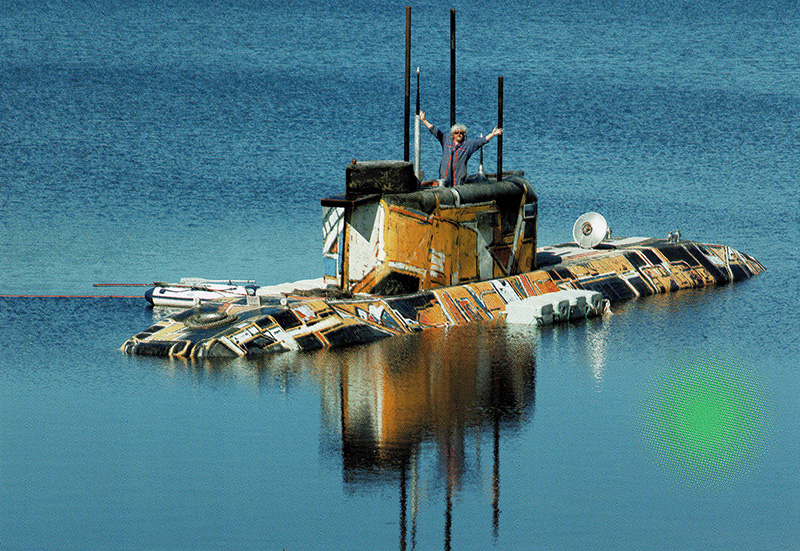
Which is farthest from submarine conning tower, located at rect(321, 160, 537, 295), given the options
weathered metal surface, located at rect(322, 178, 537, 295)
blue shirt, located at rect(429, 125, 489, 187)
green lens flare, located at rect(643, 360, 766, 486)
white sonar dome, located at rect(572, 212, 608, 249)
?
white sonar dome, located at rect(572, 212, 608, 249)

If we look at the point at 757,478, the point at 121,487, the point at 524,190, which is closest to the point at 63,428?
the point at 121,487

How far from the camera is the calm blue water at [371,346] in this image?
19797 mm

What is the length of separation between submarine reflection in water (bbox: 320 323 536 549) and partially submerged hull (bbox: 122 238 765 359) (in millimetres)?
461

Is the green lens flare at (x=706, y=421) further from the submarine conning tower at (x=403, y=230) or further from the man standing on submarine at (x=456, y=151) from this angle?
the man standing on submarine at (x=456, y=151)

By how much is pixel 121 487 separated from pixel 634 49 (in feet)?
277

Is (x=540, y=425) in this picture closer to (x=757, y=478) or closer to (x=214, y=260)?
(x=757, y=478)

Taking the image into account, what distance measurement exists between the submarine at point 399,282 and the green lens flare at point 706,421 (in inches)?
210

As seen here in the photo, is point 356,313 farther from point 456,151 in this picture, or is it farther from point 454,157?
point 456,151

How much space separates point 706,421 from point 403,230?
841cm

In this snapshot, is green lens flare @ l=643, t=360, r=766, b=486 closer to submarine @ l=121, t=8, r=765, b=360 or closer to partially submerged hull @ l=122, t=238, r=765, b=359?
submarine @ l=121, t=8, r=765, b=360

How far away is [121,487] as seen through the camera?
20.1m

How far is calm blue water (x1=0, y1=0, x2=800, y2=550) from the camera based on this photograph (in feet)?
65.0

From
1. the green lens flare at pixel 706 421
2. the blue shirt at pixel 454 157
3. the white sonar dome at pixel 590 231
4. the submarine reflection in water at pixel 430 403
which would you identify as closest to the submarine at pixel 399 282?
the blue shirt at pixel 454 157

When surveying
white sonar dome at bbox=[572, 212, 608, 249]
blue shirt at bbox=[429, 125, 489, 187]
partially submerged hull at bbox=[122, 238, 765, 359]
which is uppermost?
blue shirt at bbox=[429, 125, 489, 187]
